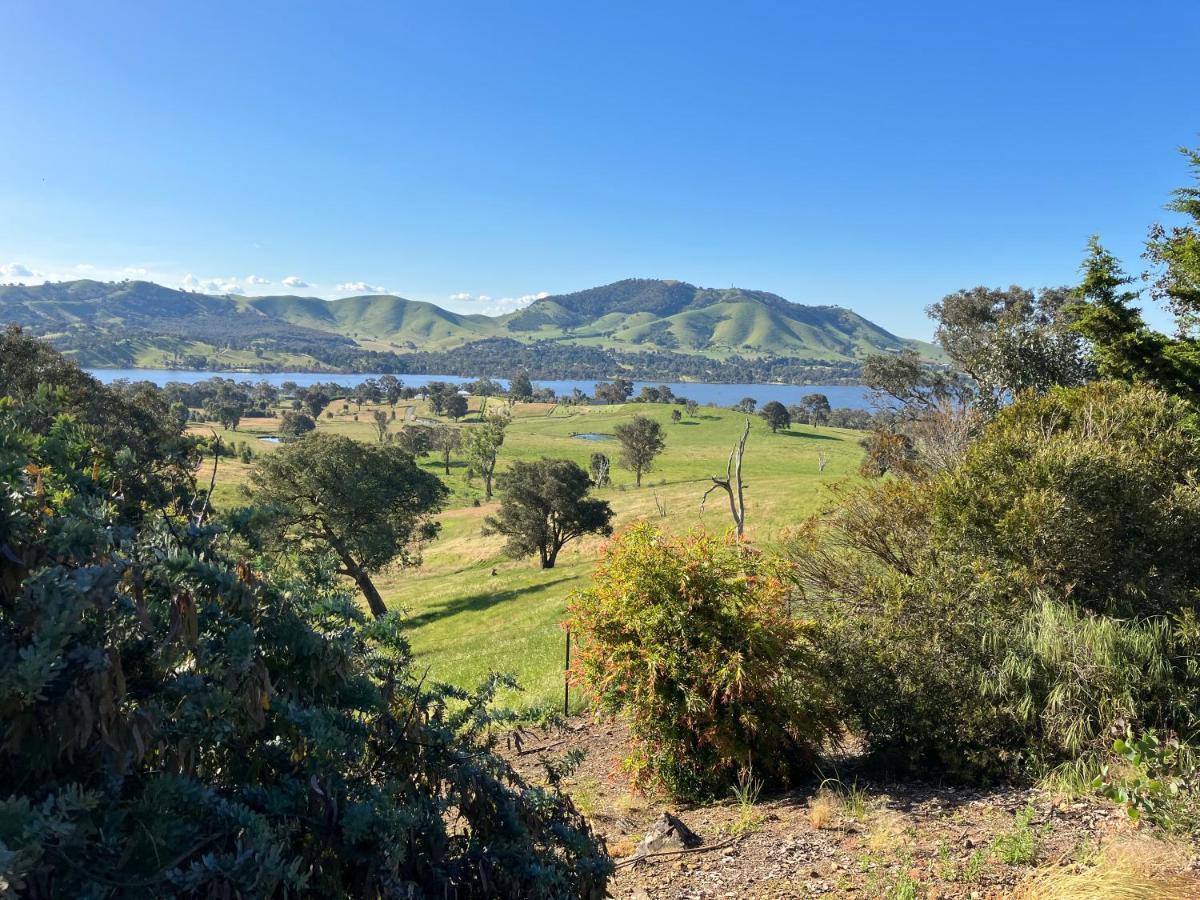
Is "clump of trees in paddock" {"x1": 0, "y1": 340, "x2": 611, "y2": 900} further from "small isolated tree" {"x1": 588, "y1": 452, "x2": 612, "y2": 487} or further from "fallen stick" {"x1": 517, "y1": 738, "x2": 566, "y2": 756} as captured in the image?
"small isolated tree" {"x1": 588, "y1": 452, "x2": 612, "y2": 487}

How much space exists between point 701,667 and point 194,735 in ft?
21.9

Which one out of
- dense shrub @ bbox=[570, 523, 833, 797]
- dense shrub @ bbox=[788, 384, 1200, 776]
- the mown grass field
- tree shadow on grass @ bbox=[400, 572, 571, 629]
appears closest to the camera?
dense shrub @ bbox=[788, 384, 1200, 776]

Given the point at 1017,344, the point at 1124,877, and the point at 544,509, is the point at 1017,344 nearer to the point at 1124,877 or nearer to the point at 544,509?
the point at 544,509

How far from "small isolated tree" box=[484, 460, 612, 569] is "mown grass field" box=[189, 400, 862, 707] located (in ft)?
5.37

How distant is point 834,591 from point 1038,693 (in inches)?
166

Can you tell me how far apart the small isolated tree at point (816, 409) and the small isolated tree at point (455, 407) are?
258ft

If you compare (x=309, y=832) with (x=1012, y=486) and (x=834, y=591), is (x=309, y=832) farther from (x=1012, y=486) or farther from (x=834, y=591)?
(x=1012, y=486)

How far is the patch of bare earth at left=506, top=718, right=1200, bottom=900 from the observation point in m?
6.12

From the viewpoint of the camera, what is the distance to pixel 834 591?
12.5 meters

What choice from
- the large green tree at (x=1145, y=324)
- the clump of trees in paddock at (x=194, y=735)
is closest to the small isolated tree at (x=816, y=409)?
the large green tree at (x=1145, y=324)

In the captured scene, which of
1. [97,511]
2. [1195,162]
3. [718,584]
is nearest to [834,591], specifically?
[718,584]

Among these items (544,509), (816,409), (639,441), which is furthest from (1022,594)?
(816,409)

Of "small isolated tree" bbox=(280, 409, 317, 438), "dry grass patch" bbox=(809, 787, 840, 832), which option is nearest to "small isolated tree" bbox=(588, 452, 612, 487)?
"dry grass patch" bbox=(809, 787, 840, 832)

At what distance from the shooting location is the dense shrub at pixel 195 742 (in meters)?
2.52
